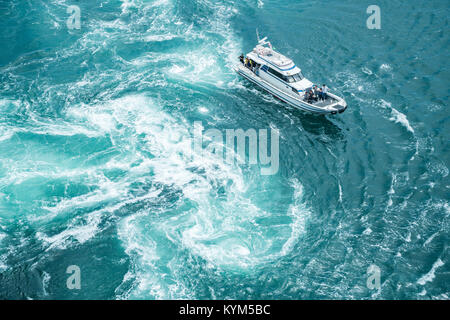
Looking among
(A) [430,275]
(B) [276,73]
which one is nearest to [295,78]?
(B) [276,73]

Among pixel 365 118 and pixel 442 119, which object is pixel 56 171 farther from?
pixel 442 119

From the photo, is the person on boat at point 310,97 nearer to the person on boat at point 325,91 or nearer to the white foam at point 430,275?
the person on boat at point 325,91

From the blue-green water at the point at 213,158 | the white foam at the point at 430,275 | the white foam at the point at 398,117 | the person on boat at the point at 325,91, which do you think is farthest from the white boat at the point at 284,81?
the white foam at the point at 430,275

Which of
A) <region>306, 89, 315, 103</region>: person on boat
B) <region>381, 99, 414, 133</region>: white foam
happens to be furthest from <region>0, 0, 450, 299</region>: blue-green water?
<region>306, 89, 315, 103</region>: person on boat

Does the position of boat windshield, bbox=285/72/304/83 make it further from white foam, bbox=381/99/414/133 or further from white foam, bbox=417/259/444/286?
white foam, bbox=417/259/444/286

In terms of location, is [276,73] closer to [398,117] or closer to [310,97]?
[310,97]

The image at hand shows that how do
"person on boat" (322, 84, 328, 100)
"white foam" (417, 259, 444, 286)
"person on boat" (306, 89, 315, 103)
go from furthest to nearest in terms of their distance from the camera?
1. "person on boat" (306, 89, 315, 103)
2. "person on boat" (322, 84, 328, 100)
3. "white foam" (417, 259, 444, 286)
